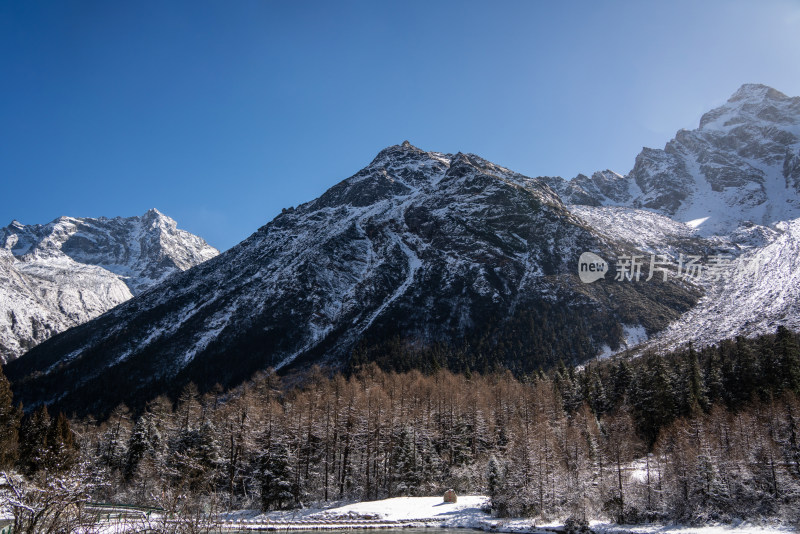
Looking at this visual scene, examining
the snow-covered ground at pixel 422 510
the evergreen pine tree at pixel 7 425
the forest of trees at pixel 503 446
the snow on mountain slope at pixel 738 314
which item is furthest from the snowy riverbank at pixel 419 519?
the snow on mountain slope at pixel 738 314

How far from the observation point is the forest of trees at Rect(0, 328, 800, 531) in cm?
5216

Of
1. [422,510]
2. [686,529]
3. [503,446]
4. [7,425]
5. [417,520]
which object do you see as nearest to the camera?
[686,529]

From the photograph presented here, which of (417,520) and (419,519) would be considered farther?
(419,519)

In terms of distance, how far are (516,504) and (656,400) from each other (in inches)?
1371

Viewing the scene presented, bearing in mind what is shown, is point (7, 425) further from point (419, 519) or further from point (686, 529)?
point (686, 529)

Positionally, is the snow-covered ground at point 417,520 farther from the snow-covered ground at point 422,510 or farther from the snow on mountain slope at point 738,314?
the snow on mountain slope at point 738,314

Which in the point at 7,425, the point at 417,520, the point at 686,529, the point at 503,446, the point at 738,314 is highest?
the point at 738,314

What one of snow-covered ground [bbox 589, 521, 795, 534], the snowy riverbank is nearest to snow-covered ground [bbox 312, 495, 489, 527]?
the snowy riverbank

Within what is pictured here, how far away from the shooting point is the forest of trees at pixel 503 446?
171 ft

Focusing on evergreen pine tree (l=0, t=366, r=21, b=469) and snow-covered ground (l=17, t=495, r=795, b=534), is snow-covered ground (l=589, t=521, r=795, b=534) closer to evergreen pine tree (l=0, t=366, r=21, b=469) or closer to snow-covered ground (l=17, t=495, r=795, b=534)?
snow-covered ground (l=17, t=495, r=795, b=534)

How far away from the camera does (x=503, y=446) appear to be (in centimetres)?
7700

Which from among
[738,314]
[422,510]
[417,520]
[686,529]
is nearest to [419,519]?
[417,520]

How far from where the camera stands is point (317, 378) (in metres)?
141

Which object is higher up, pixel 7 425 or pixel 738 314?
pixel 738 314
